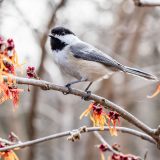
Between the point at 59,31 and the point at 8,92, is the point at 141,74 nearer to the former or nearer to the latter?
the point at 59,31

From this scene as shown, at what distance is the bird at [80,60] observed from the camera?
12.3ft

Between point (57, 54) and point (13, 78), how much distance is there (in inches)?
62.3

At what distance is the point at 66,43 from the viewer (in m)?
3.96

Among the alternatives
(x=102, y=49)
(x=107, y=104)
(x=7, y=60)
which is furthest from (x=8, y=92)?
(x=102, y=49)

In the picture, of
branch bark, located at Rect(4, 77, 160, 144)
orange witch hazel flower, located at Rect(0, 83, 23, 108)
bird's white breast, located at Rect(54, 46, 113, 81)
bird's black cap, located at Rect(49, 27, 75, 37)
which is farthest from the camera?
bird's black cap, located at Rect(49, 27, 75, 37)

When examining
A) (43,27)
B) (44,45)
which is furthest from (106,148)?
(43,27)

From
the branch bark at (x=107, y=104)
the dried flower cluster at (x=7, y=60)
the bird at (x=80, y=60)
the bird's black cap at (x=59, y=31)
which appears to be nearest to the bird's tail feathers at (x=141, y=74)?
the bird at (x=80, y=60)

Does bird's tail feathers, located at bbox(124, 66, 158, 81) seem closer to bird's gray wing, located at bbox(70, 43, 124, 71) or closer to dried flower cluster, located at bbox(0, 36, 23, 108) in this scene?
bird's gray wing, located at bbox(70, 43, 124, 71)

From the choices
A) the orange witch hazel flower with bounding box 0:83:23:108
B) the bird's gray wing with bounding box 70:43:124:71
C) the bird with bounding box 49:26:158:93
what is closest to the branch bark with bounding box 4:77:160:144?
the orange witch hazel flower with bounding box 0:83:23:108

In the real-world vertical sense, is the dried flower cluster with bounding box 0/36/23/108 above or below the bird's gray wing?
→ below

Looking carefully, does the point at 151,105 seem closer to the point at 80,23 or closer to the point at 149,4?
the point at 80,23

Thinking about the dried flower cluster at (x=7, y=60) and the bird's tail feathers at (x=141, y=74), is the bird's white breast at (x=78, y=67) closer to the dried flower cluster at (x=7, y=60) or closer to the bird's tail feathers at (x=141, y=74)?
the bird's tail feathers at (x=141, y=74)

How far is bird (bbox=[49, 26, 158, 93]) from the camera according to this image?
3.75 m

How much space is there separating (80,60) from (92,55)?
123 mm
